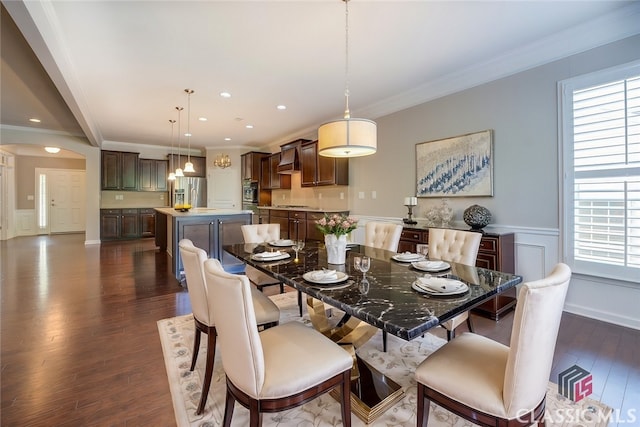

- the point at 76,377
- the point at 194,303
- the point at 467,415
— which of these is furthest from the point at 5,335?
the point at 467,415

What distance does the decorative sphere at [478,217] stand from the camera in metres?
3.18

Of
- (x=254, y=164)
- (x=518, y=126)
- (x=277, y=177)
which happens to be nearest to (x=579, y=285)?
(x=518, y=126)

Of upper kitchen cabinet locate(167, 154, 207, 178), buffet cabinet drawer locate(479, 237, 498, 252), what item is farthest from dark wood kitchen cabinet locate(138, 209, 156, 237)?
buffet cabinet drawer locate(479, 237, 498, 252)

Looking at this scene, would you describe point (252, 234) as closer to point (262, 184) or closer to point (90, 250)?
point (262, 184)

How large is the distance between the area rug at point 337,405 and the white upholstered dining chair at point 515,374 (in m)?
0.45

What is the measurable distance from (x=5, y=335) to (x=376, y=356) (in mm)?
3178

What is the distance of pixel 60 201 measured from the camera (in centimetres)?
924

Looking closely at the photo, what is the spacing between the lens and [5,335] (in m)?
2.51

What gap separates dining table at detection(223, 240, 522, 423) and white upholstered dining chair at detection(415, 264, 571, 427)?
247 mm

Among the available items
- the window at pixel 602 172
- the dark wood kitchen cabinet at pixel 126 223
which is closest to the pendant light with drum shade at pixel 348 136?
the window at pixel 602 172

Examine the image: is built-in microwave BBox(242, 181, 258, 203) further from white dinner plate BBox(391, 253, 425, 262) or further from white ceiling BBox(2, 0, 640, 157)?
white dinner plate BBox(391, 253, 425, 262)

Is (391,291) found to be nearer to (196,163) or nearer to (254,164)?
(254,164)

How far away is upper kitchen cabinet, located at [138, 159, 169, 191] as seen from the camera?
27.1ft

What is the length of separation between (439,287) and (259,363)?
0.92 metres
